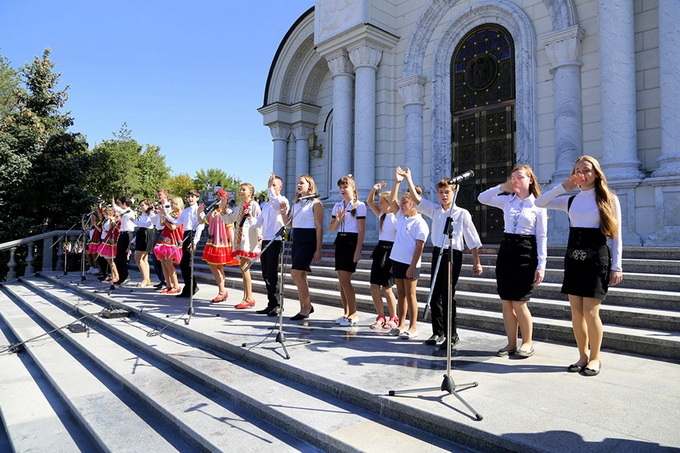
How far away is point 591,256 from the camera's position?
375 centimetres

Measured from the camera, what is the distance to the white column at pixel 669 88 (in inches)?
285

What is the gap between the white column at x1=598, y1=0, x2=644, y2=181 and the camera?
25.5 ft

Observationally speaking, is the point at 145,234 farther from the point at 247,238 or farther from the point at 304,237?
the point at 304,237

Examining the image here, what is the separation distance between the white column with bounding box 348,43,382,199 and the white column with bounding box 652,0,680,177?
21.6 ft

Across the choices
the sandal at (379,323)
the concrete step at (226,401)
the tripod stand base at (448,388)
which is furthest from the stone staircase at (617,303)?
the concrete step at (226,401)

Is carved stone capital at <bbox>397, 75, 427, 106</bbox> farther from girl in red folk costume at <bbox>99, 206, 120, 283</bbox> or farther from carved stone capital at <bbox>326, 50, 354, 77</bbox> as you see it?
girl in red folk costume at <bbox>99, 206, 120, 283</bbox>

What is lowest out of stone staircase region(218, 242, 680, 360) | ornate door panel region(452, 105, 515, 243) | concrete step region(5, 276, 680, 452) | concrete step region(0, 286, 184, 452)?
concrete step region(0, 286, 184, 452)

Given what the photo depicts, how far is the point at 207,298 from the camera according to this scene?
813cm

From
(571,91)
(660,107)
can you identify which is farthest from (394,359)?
(571,91)

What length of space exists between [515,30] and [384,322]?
8.12 metres

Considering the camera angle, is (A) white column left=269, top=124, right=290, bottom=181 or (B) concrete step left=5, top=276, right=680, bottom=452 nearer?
(B) concrete step left=5, top=276, right=680, bottom=452

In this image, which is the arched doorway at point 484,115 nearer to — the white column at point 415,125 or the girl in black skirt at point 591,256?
the white column at point 415,125

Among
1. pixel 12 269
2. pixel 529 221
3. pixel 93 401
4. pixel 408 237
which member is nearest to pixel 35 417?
pixel 93 401

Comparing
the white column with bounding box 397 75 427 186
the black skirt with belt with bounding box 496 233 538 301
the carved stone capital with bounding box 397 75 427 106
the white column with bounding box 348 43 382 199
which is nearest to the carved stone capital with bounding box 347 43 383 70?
the white column with bounding box 348 43 382 199
